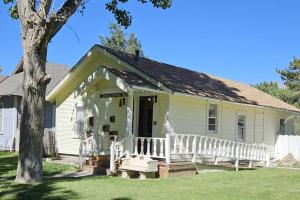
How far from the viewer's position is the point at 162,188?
13219mm

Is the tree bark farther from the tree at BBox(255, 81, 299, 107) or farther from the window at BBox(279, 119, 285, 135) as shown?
the tree at BBox(255, 81, 299, 107)

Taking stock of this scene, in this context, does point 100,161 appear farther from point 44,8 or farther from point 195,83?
point 44,8

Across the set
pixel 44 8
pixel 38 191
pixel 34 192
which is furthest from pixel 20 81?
pixel 34 192

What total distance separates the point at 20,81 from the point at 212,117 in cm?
1287

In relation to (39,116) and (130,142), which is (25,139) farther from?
(130,142)

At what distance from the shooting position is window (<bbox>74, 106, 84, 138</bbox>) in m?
22.2

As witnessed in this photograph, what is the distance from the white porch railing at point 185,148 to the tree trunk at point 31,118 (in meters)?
3.47

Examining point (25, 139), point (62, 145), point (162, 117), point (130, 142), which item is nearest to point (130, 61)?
point (162, 117)

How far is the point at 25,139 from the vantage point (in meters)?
13.9

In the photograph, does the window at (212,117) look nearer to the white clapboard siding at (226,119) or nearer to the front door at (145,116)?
the white clapboard siding at (226,119)

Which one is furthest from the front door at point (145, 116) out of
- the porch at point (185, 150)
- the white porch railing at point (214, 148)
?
the white porch railing at point (214, 148)

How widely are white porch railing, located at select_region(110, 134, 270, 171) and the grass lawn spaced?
139 cm

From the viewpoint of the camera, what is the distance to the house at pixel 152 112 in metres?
17.6

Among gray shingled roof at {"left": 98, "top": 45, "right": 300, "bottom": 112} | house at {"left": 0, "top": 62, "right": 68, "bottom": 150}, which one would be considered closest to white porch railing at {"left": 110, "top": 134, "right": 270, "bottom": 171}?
gray shingled roof at {"left": 98, "top": 45, "right": 300, "bottom": 112}
